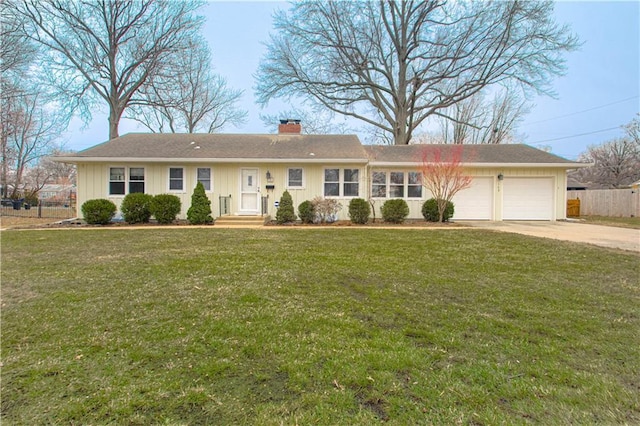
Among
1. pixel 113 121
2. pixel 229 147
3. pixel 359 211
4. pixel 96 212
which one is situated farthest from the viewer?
pixel 113 121

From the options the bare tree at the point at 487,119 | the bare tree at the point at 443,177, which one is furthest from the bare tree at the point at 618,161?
the bare tree at the point at 443,177

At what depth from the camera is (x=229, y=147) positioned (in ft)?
47.5

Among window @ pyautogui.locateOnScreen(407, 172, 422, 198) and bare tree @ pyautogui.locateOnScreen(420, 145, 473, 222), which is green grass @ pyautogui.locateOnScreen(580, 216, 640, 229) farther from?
window @ pyautogui.locateOnScreen(407, 172, 422, 198)

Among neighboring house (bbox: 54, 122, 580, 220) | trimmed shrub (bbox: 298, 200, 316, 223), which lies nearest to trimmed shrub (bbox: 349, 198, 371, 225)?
neighboring house (bbox: 54, 122, 580, 220)

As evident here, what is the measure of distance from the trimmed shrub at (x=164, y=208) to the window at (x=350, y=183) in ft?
22.5

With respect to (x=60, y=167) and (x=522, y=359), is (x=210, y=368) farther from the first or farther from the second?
(x=60, y=167)

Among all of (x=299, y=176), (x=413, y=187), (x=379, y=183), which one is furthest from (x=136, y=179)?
(x=413, y=187)

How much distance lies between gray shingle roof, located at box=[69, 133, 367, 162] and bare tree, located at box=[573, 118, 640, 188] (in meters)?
31.5

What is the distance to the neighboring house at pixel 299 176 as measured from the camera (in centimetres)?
1337

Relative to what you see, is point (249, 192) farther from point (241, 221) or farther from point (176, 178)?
point (176, 178)

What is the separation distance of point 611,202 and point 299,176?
17952 millimetres

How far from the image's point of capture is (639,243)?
8023 mm

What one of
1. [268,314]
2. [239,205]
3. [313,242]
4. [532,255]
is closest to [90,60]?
[239,205]

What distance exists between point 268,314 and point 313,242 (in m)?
4.60
